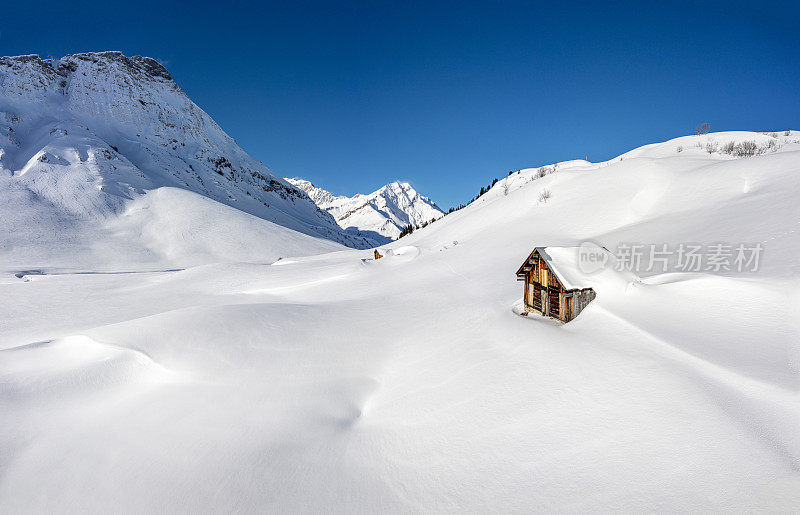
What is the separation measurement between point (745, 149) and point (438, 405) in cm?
3466

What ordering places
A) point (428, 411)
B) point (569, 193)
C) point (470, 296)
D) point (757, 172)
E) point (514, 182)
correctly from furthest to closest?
point (514, 182)
point (569, 193)
point (757, 172)
point (470, 296)
point (428, 411)

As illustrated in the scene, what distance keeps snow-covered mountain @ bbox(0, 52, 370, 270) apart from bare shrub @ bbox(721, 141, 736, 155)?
47940 mm

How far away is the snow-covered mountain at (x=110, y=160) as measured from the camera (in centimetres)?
3916

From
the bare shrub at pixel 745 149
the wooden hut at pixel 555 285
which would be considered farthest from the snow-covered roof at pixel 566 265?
the bare shrub at pixel 745 149

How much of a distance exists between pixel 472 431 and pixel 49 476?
5945 millimetres

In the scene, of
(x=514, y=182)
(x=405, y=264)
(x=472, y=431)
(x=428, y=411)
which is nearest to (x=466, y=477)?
(x=472, y=431)

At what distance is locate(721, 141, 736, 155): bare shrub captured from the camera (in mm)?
24450

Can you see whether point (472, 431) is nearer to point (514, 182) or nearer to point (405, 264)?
point (405, 264)

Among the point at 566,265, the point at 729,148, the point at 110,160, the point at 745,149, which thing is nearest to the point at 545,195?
the point at 566,265

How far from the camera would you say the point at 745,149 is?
23.6 m

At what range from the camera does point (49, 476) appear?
159 inches

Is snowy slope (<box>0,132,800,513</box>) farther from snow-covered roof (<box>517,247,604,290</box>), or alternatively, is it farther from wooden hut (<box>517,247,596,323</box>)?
snow-covered roof (<box>517,247,604,290</box>)

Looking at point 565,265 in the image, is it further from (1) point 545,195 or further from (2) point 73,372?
(1) point 545,195

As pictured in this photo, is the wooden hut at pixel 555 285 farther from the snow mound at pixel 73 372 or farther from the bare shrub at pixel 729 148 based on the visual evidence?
the bare shrub at pixel 729 148
